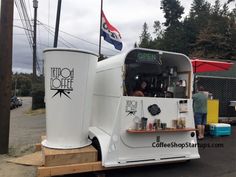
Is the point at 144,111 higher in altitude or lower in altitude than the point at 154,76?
lower

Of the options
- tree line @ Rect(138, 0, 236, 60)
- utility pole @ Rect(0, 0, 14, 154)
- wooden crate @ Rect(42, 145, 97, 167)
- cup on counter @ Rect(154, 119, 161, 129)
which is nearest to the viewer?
wooden crate @ Rect(42, 145, 97, 167)

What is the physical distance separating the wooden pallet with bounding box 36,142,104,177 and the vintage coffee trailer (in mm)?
230

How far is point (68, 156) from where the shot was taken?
18.2 ft

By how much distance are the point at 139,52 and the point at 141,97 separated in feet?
3.14

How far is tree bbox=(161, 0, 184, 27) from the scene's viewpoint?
54622mm

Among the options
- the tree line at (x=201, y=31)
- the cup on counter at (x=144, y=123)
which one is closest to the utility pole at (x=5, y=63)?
the cup on counter at (x=144, y=123)

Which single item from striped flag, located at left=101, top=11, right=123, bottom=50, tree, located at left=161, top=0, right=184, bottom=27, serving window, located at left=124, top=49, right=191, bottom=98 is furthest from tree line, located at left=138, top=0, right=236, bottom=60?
serving window, located at left=124, top=49, right=191, bottom=98

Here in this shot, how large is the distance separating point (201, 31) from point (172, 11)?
16.2 metres

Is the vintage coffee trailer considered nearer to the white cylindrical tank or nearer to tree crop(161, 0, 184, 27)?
the white cylindrical tank

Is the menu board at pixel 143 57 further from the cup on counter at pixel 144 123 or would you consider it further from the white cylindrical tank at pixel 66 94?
the cup on counter at pixel 144 123

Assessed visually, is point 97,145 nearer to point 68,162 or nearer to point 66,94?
point 68,162

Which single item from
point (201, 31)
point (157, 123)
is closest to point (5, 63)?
point (157, 123)

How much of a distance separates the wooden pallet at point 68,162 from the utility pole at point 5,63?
261 cm

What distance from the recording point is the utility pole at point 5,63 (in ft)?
25.6
